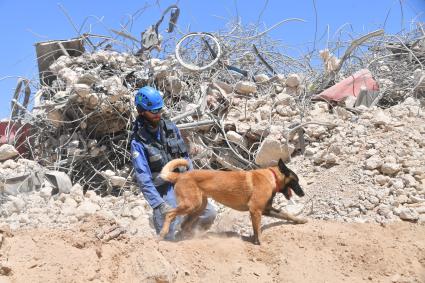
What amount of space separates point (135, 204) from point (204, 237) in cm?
330

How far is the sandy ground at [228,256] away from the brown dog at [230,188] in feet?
1.03

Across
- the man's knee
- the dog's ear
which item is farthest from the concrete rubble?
the man's knee

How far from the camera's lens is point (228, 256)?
5102 mm

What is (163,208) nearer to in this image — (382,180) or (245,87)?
(382,180)

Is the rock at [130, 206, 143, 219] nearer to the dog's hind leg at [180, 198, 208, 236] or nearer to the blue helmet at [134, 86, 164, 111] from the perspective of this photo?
the dog's hind leg at [180, 198, 208, 236]

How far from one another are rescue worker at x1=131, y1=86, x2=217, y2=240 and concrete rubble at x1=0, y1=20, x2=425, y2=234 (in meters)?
1.87

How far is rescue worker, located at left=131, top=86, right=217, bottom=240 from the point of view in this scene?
568 cm

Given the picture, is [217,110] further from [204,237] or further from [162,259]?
[162,259]

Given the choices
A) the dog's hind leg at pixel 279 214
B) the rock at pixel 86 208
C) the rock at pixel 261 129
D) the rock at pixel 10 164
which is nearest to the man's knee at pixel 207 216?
the dog's hind leg at pixel 279 214

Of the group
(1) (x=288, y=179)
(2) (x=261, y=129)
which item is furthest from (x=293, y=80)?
(1) (x=288, y=179)

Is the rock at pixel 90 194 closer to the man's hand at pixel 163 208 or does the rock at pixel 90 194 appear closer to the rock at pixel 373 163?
the man's hand at pixel 163 208

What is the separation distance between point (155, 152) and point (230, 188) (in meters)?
0.93

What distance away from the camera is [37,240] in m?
4.64

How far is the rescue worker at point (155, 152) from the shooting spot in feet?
18.6
